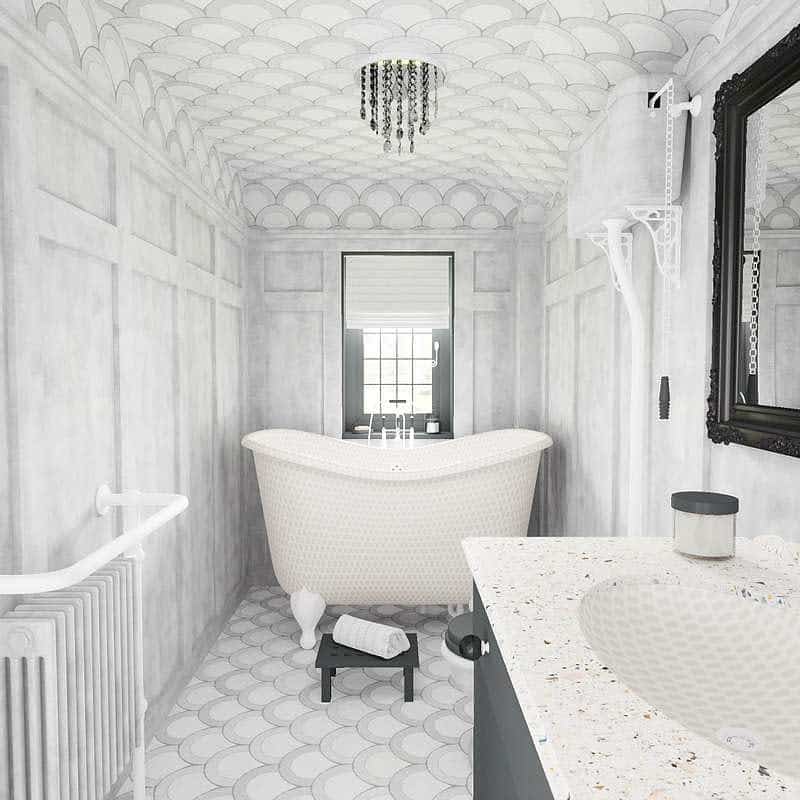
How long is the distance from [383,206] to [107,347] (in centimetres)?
232

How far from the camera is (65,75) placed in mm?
1688

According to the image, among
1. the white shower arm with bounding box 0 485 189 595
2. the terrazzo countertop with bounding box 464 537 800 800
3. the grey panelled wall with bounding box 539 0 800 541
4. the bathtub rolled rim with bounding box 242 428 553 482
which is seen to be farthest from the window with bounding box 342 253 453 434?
the terrazzo countertop with bounding box 464 537 800 800

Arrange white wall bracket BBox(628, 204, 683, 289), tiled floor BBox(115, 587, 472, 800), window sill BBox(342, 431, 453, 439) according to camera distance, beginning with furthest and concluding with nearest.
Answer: window sill BBox(342, 431, 453, 439) → tiled floor BBox(115, 587, 472, 800) → white wall bracket BBox(628, 204, 683, 289)

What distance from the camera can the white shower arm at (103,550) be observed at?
1.28 metres

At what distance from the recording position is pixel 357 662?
8.65 ft

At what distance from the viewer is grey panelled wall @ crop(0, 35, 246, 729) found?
1.49m

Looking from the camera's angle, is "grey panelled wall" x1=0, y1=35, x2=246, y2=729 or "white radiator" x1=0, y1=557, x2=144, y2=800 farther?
"grey panelled wall" x1=0, y1=35, x2=246, y2=729

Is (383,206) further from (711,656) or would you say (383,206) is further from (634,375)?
(711,656)

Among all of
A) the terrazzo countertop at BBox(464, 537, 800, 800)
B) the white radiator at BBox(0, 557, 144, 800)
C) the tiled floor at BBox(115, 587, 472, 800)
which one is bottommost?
the tiled floor at BBox(115, 587, 472, 800)

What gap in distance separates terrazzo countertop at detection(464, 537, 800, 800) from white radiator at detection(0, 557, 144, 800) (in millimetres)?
876

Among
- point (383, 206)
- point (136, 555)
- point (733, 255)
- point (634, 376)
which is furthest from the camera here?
point (383, 206)

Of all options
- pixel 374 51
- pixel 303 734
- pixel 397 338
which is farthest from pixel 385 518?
pixel 374 51

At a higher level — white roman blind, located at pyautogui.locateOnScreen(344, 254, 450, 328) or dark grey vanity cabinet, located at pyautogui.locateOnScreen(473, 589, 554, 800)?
white roman blind, located at pyautogui.locateOnScreen(344, 254, 450, 328)

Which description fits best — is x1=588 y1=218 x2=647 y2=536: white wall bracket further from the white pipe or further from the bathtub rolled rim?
the bathtub rolled rim
